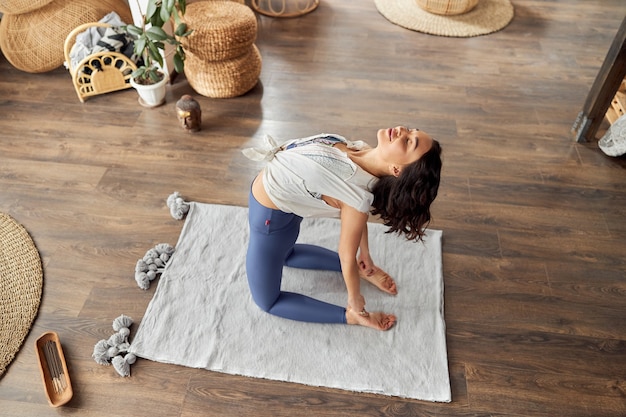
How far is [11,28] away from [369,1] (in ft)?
7.37

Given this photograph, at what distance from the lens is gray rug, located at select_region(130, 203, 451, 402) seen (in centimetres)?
164

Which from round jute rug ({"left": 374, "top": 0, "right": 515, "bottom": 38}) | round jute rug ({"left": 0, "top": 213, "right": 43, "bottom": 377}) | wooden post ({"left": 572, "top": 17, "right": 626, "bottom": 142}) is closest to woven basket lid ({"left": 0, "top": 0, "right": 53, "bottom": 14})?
round jute rug ({"left": 0, "top": 213, "right": 43, "bottom": 377})

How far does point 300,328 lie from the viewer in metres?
1.75

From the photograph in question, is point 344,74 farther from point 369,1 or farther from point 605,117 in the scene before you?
point 605,117

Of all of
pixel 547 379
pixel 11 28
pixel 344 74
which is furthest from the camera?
pixel 344 74

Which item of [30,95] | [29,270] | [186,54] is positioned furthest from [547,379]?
[30,95]

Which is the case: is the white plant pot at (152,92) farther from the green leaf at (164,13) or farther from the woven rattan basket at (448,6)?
the woven rattan basket at (448,6)

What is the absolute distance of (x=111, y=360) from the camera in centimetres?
166

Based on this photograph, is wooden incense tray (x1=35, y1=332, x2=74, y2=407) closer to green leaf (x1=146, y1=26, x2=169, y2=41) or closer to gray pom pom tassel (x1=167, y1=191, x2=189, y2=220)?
gray pom pom tassel (x1=167, y1=191, x2=189, y2=220)

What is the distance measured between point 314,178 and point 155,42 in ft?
4.60

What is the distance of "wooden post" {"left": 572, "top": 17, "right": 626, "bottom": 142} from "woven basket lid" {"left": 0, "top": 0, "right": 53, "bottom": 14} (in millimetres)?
2795

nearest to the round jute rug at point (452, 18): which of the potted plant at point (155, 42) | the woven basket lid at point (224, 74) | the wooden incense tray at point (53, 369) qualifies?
the woven basket lid at point (224, 74)

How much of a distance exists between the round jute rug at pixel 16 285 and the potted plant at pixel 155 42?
892 mm

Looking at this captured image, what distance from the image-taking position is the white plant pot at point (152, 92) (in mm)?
2514
